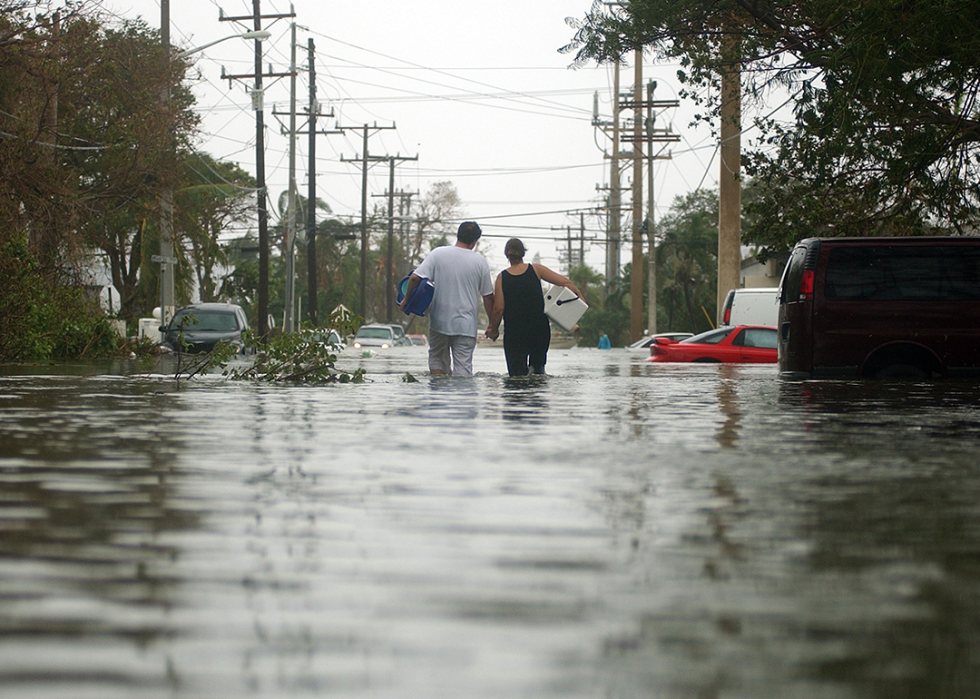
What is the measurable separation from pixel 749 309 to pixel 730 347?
3.15 metres

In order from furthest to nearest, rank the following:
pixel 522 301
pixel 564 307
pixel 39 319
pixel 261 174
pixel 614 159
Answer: pixel 614 159 → pixel 261 174 → pixel 39 319 → pixel 564 307 → pixel 522 301

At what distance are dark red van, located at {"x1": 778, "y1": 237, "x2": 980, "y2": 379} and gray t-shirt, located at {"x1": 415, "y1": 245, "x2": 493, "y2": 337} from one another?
3427mm

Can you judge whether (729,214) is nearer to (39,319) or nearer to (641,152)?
(39,319)

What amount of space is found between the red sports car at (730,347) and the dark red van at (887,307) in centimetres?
1174

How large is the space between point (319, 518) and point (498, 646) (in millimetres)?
1588

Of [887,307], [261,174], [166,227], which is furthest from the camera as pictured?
[261,174]

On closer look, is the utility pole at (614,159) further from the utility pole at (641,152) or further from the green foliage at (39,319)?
the green foliage at (39,319)

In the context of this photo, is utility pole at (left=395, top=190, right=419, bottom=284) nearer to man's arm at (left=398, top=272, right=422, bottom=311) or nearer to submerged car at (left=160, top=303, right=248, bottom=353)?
submerged car at (left=160, top=303, right=248, bottom=353)

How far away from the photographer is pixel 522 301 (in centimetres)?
1371

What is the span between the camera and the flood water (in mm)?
2148

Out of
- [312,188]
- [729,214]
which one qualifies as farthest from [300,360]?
[312,188]

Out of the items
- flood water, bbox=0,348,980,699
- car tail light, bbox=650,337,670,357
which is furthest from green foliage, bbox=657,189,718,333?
flood water, bbox=0,348,980,699

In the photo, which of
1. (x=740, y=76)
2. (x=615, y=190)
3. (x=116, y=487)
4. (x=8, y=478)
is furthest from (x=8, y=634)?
(x=615, y=190)

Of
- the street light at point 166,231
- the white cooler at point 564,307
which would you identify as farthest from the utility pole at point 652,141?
the white cooler at point 564,307
